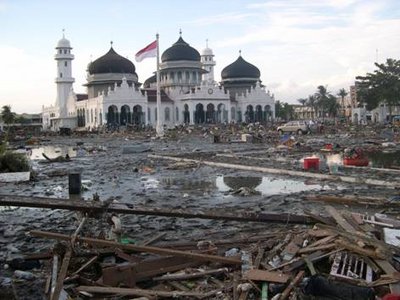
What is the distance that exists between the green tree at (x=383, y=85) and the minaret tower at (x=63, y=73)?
2090 inches

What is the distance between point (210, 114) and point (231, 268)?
85.4 m

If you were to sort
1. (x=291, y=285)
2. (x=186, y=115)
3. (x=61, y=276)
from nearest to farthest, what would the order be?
(x=291, y=285)
(x=61, y=276)
(x=186, y=115)

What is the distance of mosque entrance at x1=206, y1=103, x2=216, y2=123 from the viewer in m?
89.9

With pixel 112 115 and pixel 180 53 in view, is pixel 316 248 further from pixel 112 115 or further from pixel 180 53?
pixel 180 53

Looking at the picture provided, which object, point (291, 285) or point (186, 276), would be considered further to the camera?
point (186, 276)

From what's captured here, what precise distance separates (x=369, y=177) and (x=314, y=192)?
10.5 ft

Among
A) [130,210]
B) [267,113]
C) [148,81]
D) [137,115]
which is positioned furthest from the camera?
[148,81]

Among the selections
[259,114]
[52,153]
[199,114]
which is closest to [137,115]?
[199,114]

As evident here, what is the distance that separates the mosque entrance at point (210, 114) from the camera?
89.9m

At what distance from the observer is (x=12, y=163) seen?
1966 centimetres

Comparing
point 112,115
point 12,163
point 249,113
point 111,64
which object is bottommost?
point 12,163

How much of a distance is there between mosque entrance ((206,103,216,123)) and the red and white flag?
39.4 m

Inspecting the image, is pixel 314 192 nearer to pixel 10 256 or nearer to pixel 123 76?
pixel 10 256

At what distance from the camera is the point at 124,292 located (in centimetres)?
576
